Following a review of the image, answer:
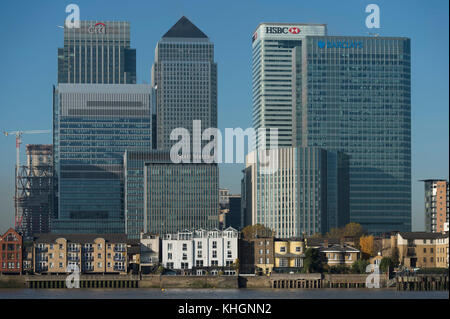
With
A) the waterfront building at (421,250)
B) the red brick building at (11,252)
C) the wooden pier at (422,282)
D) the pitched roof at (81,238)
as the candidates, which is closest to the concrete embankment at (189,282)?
the pitched roof at (81,238)

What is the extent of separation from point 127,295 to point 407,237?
227 ft

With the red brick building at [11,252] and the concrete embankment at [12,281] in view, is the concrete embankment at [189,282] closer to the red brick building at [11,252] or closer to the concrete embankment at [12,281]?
the concrete embankment at [12,281]

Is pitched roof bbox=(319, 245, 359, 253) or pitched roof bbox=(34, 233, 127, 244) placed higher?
pitched roof bbox=(34, 233, 127, 244)

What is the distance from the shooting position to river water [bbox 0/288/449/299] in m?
141

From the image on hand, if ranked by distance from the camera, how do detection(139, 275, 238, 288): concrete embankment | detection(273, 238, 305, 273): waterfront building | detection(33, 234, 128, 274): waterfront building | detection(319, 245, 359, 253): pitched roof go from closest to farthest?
detection(139, 275, 238, 288): concrete embankment, detection(33, 234, 128, 274): waterfront building, detection(273, 238, 305, 273): waterfront building, detection(319, 245, 359, 253): pitched roof

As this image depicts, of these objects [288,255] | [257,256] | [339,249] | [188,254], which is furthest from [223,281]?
[339,249]

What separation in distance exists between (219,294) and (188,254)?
37.0 m

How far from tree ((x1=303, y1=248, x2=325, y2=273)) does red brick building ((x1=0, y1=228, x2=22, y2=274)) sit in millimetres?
47993

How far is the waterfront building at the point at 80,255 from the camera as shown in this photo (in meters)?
181

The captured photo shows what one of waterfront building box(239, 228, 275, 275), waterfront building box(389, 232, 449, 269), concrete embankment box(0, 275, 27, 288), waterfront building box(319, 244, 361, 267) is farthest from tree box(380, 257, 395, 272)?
concrete embankment box(0, 275, 27, 288)

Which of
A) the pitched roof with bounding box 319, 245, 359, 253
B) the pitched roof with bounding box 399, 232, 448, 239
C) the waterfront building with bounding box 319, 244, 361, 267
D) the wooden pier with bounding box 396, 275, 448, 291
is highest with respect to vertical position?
the pitched roof with bounding box 399, 232, 448, 239

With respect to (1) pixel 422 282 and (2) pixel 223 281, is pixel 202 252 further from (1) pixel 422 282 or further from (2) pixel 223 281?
(1) pixel 422 282

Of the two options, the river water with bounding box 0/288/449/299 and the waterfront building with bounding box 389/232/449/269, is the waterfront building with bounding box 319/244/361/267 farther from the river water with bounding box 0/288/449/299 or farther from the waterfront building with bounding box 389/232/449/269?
the river water with bounding box 0/288/449/299
